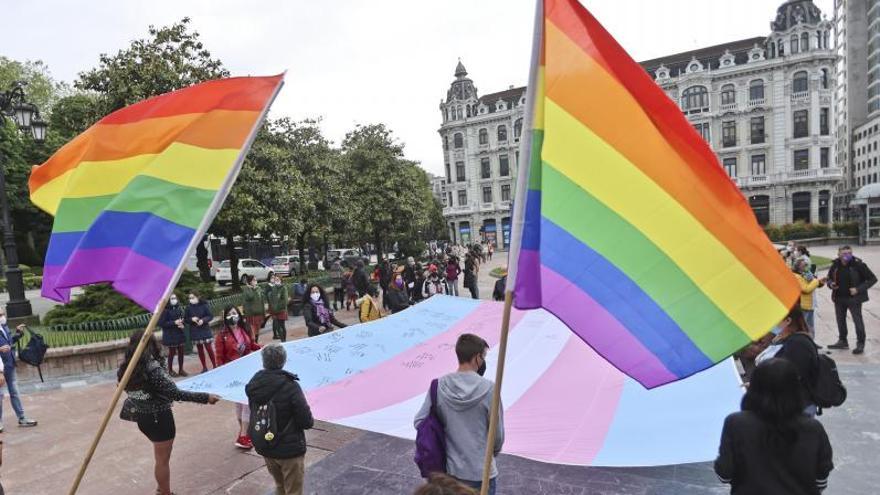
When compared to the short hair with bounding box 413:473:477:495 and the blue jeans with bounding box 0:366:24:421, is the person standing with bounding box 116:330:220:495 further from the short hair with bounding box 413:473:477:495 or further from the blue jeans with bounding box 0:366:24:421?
the blue jeans with bounding box 0:366:24:421

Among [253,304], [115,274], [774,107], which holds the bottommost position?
[253,304]

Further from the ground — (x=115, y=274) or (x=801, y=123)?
(x=801, y=123)

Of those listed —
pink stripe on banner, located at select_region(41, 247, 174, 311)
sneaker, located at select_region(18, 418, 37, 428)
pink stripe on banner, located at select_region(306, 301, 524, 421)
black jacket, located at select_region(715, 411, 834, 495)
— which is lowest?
sneaker, located at select_region(18, 418, 37, 428)

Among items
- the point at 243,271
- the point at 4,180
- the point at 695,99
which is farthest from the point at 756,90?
the point at 4,180

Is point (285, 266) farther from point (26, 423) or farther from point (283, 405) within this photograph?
point (283, 405)

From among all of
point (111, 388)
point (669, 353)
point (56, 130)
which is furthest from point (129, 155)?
point (56, 130)

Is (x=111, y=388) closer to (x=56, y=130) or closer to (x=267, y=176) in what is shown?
(x=267, y=176)

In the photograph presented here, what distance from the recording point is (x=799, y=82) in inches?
2159

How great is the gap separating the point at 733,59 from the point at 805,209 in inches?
691

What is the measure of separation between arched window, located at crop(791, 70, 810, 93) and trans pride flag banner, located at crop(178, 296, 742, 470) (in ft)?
200

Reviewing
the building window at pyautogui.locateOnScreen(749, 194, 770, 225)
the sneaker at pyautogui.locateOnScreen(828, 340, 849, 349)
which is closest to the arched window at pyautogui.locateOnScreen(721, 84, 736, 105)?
the building window at pyautogui.locateOnScreen(749, 194, 770, 225)

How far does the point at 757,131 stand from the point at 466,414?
213ft

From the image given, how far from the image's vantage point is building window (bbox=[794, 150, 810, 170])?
55094 mm

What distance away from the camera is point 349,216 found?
25047 millimetres
